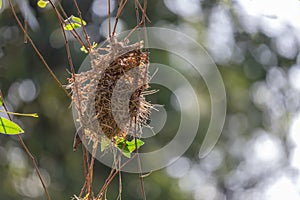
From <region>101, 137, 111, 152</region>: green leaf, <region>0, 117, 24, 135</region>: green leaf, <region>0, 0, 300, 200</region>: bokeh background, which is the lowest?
<region>0, 0, 300, 200</region>: bokeh background

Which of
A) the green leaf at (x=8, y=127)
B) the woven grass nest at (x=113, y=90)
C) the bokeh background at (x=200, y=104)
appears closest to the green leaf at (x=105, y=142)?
the woven grass nest at (x=113, y=90)

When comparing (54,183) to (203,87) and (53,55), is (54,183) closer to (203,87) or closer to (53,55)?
(53,55)

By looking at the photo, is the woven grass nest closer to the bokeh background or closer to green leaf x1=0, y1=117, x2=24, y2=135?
green leaf x1=0, y1=117, x2=24, y2=135

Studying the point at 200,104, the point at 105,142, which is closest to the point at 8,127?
the point at 105,142

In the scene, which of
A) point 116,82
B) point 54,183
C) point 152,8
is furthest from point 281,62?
point 116,82

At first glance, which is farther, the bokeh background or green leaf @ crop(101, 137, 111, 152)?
A: the bokeh background

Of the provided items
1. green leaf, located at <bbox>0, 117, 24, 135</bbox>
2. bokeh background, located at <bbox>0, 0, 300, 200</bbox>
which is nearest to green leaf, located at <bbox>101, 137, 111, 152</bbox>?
green leaf, located at <bbox>0, 117, 24, 135</bbox>

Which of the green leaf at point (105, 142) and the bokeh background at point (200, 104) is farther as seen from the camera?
the bokeh background at point (200, 104)

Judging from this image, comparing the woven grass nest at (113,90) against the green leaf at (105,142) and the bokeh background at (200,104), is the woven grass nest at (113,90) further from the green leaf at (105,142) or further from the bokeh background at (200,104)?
the bokeh background at (200,104)
